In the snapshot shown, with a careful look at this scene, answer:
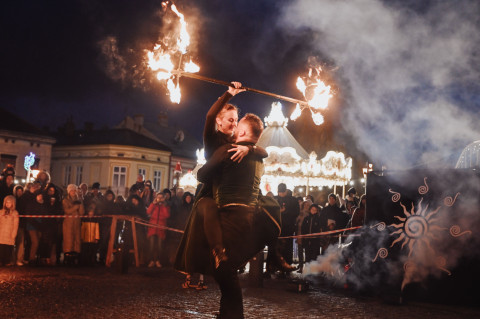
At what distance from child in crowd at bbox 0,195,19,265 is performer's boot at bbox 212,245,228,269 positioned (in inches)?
350

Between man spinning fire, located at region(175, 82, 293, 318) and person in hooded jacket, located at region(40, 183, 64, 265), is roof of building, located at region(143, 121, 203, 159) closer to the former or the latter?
person in hooded jacket, located at region(40, 183, 64, 265)

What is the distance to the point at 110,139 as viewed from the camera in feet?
170

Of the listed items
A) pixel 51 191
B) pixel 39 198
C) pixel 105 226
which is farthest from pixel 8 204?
pixel 105 226

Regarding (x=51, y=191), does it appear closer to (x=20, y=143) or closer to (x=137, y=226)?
(x=137, y=226)

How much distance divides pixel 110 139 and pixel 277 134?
36398 millimetres

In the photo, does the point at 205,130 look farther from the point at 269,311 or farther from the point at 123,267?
the point at 123,267

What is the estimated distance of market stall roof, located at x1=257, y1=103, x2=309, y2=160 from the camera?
18.5 meters

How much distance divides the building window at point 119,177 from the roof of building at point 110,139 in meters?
2.64

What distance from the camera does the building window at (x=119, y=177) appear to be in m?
50.6

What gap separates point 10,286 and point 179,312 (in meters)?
3.51

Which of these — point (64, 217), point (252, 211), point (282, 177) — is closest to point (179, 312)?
point (252, 211)

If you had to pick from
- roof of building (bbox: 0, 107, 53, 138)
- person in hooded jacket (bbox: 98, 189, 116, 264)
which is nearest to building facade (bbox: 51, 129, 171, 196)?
roof of building (bbox: 0, 107, 53, 138)

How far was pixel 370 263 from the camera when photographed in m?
8.55

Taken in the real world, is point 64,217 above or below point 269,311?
above
